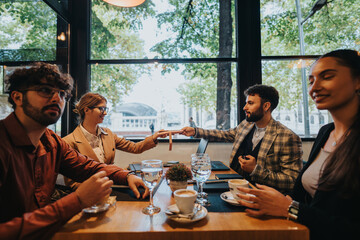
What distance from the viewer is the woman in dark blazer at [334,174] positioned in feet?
2.90

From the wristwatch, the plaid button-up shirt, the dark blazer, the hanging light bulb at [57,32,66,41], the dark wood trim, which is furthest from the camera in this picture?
the hanging light bulb at [57,32,66,41]

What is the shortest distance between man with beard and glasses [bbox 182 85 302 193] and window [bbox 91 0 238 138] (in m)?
0.87

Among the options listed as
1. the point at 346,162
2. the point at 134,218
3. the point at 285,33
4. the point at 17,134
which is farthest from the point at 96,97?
the point at 285,33

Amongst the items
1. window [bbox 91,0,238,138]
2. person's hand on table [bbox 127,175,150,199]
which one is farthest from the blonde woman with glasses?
window [bbox 91,0,238,138]

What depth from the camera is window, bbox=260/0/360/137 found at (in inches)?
124

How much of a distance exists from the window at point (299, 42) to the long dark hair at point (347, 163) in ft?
6.88

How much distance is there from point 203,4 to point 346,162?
9.84 ft

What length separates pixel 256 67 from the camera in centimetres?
307

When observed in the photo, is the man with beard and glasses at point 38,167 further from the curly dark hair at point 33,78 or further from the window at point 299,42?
the window at point 299,42

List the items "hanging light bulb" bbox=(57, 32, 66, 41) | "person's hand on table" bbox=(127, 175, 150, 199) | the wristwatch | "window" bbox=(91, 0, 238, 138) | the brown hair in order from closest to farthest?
1. the wristwatch
2. "person's hand on table" bbox=(127, 175, 150, 199)
3. the brown hair
4. "hanging light bulb" bbox=(57, 32, 66, 41)
5. "window" bbox=(91, 0, 238, 138)

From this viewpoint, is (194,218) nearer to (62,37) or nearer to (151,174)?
(151,174)

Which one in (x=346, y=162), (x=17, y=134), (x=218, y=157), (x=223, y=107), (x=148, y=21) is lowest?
(x=218, y=157)

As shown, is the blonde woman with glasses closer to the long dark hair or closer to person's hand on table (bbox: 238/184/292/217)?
person's hand on table (bbox: 238/184/292/217)

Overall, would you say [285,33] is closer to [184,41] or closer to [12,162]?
[184,41]
